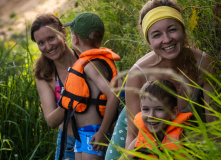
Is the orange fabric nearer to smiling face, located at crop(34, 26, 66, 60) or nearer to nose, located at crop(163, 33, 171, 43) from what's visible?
smiling face, located at crop(34, 26, 66, 60)

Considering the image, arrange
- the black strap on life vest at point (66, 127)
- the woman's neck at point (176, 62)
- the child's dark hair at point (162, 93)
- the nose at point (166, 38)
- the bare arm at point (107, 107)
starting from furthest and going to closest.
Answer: the black strap on life vest at point (66, 127) < the bare arm at point (107, 107) < the woman's neck at point (176, 62) < the nose at point (166, 38) < the child's dark hair at point (162, 93)

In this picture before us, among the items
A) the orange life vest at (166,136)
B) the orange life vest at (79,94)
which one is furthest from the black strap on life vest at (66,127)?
the orange life vest at (166,136)

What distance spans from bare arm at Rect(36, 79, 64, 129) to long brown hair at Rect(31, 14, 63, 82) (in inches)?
2.8

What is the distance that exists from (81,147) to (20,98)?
164cm

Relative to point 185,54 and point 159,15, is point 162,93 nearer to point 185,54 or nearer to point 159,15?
point 185,54

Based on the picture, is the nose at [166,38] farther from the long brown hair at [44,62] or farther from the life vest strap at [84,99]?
the long brown hair at [44,62]

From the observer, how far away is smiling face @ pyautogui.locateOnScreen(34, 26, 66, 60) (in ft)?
12.8

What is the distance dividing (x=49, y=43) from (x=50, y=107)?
25.0 inches

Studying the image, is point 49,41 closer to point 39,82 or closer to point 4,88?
point 39,82

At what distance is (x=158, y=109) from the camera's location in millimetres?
2541

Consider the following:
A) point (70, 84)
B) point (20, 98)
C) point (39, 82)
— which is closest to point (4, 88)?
point (20, 98)

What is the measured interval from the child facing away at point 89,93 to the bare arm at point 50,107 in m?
0.17

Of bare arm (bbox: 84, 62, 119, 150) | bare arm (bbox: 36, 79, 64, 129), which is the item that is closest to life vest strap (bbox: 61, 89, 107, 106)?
bare arm (bbox: 84, 62, 119, 150)

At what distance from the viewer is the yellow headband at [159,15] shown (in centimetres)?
282
